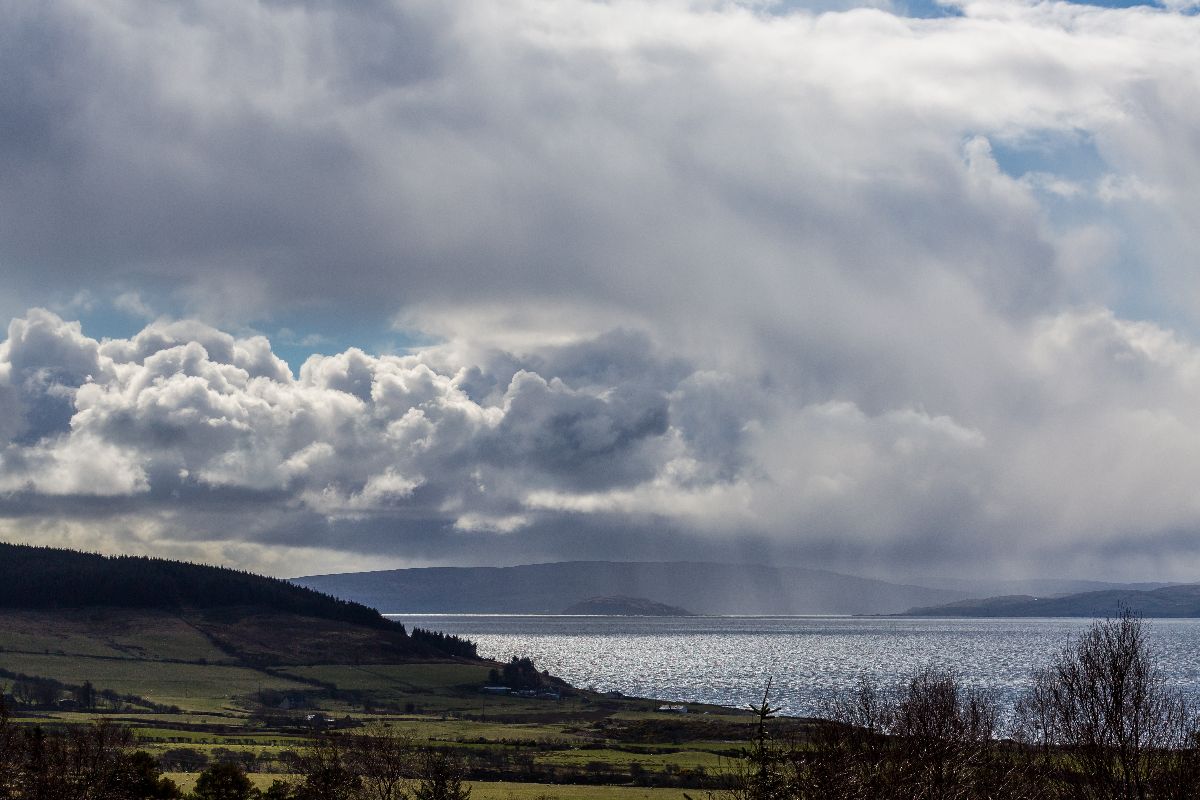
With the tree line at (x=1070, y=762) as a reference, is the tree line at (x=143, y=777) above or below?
below

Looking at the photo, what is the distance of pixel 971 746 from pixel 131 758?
7933 cm

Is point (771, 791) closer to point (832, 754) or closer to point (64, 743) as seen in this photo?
point (832, 754)

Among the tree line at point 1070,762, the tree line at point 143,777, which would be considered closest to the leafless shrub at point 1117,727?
the tree line at point 1070,762

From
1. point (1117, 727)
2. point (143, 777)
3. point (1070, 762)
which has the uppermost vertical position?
point (1117, 727)

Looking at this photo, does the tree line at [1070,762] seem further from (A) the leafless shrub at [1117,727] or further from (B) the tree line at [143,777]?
(B) the tree line at [143,777]

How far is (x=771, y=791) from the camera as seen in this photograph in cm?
5588

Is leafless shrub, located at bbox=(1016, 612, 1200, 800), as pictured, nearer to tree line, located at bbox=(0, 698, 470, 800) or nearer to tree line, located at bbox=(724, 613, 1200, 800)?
tree line, located at bbox=(724, 613, 1200, 800)

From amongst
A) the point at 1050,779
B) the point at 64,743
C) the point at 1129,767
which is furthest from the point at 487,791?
the point at 1129,767

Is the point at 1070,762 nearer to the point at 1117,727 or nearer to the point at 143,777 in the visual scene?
the point at 1117,727

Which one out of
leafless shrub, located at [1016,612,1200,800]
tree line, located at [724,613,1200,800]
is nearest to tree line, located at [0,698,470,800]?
tree line, located at [724,613,1200,800]

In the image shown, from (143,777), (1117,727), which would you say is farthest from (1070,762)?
(143,777)

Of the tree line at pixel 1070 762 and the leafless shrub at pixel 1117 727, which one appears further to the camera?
the leafless shrub at pixel 1117 727

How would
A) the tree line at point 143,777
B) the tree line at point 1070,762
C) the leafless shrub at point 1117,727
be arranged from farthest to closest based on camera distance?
the tree line at point 143,777
the leafless shrub at point 1117,727
the tree line at point 1070,762

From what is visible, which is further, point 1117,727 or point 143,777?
point 143,777
